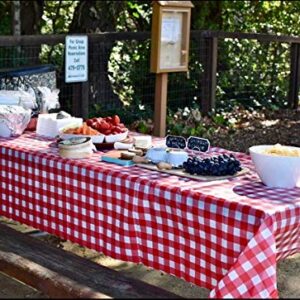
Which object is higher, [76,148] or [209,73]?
[209,73]

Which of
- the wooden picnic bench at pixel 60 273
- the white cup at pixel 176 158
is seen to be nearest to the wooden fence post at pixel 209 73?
the white cup at pixel 176 158

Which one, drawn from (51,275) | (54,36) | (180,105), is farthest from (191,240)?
(180,105)

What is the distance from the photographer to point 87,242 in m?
3.66

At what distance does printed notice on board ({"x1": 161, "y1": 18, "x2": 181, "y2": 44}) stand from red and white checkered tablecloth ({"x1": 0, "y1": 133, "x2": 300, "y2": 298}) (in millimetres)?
2541

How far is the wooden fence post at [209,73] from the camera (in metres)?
9.30

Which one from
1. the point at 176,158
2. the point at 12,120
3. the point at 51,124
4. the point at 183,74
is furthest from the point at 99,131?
the point at 183,74

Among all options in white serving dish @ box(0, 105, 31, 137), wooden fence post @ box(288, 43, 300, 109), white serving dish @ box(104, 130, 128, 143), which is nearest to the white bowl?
white serving dish @ box(104, 130, 128, 143)

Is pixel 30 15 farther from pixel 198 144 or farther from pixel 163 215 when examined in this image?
pixel 163 215

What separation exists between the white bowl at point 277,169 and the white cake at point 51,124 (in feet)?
4.94

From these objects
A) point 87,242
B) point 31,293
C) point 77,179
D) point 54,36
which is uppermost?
point 54,36

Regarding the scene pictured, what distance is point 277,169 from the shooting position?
10.3 ft

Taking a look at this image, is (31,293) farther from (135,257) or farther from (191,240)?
(191,240)

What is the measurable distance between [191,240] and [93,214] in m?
0.66

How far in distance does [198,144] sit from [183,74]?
5.90 m
